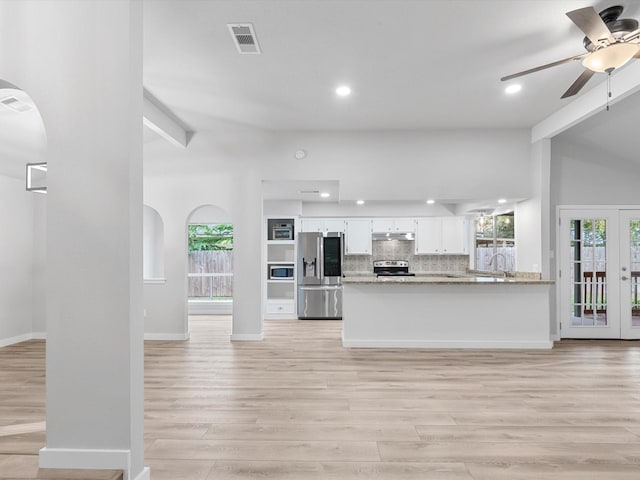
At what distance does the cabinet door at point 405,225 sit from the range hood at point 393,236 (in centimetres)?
7

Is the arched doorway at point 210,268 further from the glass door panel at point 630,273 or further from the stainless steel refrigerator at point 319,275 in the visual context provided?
the glass door panel at point 630,273

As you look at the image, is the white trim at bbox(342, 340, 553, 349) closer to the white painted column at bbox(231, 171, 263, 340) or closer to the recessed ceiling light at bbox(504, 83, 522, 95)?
the white painted column at bbox(231, 171, 263, 340)

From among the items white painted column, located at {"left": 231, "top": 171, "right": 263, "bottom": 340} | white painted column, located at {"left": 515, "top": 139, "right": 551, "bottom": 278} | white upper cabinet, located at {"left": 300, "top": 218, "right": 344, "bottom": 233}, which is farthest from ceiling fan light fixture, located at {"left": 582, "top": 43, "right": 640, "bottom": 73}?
white upper cabinet, located at {"left": 300, "top": 218, "right": 344, "bottom": 233}

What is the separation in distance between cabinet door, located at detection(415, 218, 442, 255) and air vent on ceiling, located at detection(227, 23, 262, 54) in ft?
17.9

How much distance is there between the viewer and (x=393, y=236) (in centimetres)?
827

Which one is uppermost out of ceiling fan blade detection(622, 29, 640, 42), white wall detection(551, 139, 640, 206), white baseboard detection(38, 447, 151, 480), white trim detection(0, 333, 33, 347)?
ceiling fan blade detection(622, 29, 640, 42)

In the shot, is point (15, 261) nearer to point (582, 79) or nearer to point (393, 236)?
point (393, 236)

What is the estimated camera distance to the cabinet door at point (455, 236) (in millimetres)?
8086

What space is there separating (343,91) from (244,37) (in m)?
1.41

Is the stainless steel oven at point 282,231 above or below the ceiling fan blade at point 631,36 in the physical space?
below

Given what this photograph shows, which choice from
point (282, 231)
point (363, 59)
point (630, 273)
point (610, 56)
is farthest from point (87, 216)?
point (630, 273)

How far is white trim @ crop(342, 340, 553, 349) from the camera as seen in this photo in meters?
5.37

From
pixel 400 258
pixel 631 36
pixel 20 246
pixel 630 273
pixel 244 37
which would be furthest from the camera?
pixel 400 258

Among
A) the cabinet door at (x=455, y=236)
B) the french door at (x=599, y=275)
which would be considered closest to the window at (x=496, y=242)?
the cabinet door at (x=455, y=236)
